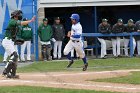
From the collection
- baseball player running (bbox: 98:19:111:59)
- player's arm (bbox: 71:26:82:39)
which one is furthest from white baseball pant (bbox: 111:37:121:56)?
player's arm (bbox: 71:26:82:39)

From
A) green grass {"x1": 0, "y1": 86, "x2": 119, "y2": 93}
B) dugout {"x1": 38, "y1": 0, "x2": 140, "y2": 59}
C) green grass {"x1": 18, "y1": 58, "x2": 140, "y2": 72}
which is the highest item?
dugout {"x1": 38, "y1": 0, "x2": 140, "y2": 59}

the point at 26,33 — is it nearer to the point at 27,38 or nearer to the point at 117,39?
the point at 27,38

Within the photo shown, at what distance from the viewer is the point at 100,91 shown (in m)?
9.55

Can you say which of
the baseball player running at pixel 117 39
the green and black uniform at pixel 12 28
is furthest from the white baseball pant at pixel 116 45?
the green and black uniform at pixel 12 28

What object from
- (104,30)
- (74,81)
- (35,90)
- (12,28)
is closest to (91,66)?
(104,30)

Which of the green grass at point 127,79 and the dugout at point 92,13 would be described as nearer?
the green grass at point 127,79

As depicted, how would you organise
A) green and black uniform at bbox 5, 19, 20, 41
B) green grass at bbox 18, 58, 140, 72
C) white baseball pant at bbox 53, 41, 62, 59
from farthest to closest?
white baseball pant at bbox 53, 41, 62, 59, green grass at bbox 18, 58, 140, 72, green and black uniform at bbox 5, 19, 20, 41

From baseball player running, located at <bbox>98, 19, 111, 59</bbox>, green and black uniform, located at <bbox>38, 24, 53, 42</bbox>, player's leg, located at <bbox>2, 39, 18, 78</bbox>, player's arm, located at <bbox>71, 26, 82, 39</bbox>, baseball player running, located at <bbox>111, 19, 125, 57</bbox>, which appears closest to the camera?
player's leg, located at <bbox>2, 39, 18, 78</bbox>

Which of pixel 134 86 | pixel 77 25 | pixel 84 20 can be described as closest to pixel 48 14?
pixel 84 20

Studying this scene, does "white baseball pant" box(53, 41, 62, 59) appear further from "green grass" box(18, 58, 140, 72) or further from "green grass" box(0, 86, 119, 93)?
"green grass" box(0, 86, 119, 93)

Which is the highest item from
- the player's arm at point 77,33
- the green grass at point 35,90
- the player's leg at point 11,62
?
the player's arm at point 77,33

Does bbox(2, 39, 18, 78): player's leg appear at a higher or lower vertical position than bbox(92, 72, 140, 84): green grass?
higher

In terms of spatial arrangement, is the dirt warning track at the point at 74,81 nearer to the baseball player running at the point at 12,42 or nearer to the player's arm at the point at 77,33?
the baseball player running at the point at 12,42

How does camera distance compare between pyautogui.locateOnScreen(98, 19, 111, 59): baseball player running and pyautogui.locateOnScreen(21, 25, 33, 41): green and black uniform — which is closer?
pyautogui.locateOnScreen(21, 25, 33, 41): green and black uniform
